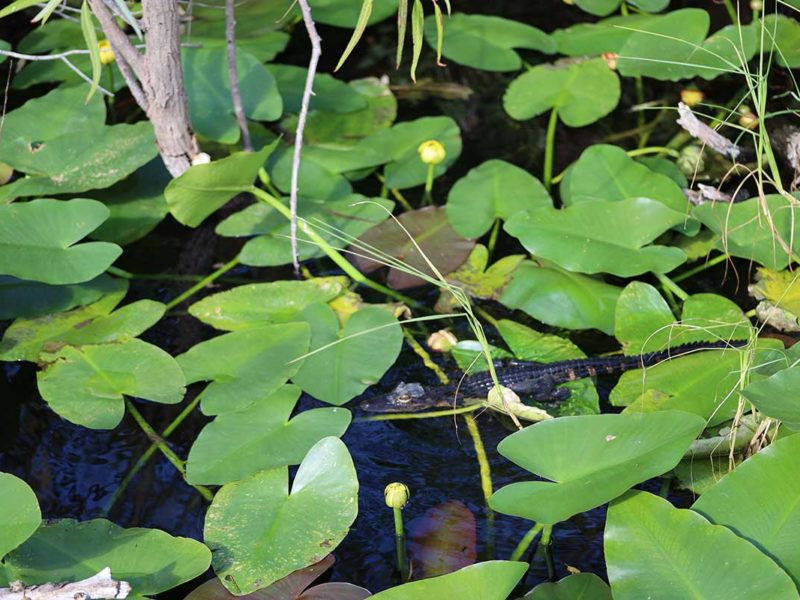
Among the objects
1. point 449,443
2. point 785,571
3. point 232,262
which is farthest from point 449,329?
point 785,571

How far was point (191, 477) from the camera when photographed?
1.53 m

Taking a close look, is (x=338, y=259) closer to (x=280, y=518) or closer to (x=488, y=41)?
(x=280, y=518)

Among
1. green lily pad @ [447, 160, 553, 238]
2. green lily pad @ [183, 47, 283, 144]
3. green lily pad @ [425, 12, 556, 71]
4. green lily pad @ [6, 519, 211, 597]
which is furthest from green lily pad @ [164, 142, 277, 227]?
green lily pad @ [425, 12, 556, 71]

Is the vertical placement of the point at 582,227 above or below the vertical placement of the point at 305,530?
above

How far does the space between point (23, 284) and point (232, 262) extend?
0.48 meters

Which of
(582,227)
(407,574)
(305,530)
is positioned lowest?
(407,574)

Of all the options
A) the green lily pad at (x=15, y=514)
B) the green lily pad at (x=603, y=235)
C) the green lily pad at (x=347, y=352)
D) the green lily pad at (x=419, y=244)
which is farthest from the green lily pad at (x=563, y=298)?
the green lily pad at (x=15, y=514)

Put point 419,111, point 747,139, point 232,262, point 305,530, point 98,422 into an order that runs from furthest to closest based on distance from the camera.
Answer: point 419,111, point 747,139, point 232,262, point 98,422, point 305,530

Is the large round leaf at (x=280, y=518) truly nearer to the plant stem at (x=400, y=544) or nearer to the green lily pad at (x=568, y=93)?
the plant stem at (x=400, y=544)

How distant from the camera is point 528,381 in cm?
175

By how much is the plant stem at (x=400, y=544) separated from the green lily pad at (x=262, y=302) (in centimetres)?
58

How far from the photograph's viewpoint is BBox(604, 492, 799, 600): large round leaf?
119cm

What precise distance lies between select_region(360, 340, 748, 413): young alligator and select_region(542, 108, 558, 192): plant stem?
2.15ft

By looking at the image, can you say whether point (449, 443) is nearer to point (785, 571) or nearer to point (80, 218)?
point (785, 571)
